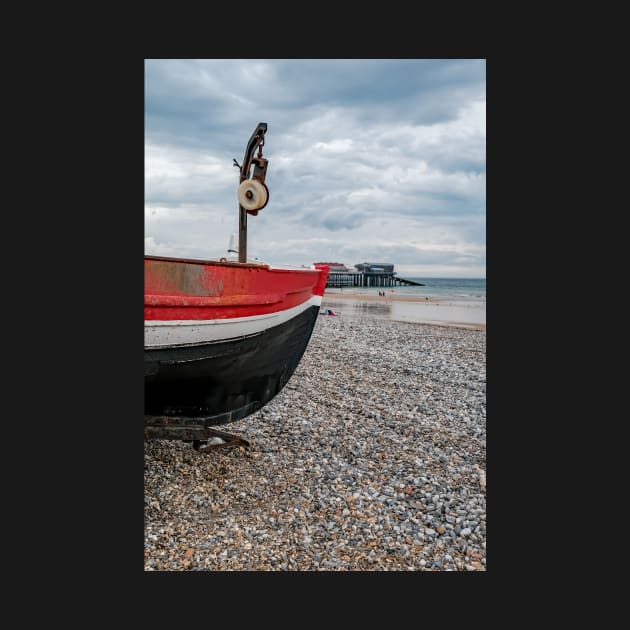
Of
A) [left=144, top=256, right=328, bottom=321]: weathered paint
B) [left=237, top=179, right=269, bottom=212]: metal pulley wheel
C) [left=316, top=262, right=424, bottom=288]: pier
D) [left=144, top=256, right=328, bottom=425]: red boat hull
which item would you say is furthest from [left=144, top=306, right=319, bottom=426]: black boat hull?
[left=316, top=262, right=424, bottom=288]: pier

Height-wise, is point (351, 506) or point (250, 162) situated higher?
point (250, 162)

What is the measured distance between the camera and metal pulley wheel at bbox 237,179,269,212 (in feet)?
12.8

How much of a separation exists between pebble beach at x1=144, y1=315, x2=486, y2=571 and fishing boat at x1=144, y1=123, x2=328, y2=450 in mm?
443

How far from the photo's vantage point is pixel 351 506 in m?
3.88

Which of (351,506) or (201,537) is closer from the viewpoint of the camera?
(201,537)

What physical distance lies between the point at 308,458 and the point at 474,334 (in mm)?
12289

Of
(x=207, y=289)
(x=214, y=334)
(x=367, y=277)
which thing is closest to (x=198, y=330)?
(x=214, y=334)

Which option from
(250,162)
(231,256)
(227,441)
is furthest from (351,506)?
(250,162)

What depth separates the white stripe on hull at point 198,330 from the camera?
3.36 m

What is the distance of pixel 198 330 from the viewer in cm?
359

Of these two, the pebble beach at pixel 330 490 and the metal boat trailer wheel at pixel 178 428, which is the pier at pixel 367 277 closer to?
the pebble beach at pixel 330 490

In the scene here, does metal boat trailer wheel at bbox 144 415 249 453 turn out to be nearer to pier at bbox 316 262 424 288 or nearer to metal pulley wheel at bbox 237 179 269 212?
metal pulley wheel at bbox 237 179 269 212

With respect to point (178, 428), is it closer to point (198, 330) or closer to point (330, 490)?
point (198, 330)
